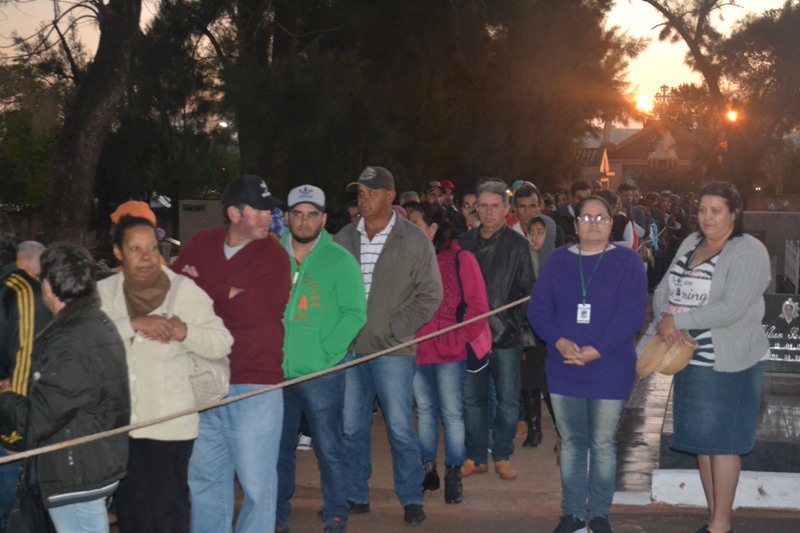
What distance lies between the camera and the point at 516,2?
18.6 m

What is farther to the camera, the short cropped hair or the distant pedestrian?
the short cropped hair

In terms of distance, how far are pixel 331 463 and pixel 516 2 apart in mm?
14399

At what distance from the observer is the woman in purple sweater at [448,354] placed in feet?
21.4

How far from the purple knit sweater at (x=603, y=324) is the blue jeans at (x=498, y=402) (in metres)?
1.26

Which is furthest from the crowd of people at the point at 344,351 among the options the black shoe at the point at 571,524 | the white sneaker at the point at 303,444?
the white sneaker at the point at 303,444

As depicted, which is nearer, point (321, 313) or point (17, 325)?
point (17, 325)

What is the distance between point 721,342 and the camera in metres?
5.47

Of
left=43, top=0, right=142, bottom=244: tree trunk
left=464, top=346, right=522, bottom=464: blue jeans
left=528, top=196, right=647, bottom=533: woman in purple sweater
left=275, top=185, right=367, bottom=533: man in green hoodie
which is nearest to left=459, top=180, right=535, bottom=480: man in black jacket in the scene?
left=464, top=346, right=522, bottom=464: blue jeans

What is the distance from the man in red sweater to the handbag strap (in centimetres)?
35

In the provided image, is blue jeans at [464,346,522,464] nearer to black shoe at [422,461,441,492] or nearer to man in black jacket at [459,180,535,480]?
man in black jacket at [459,180,535,480]

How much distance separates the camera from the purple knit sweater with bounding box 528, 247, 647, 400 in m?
5.50

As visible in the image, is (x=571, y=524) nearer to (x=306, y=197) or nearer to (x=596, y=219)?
(x=596, y=219)

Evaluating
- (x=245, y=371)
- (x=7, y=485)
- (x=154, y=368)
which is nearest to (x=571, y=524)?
(x=245, y=371)

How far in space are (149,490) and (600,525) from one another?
251 centimetres
